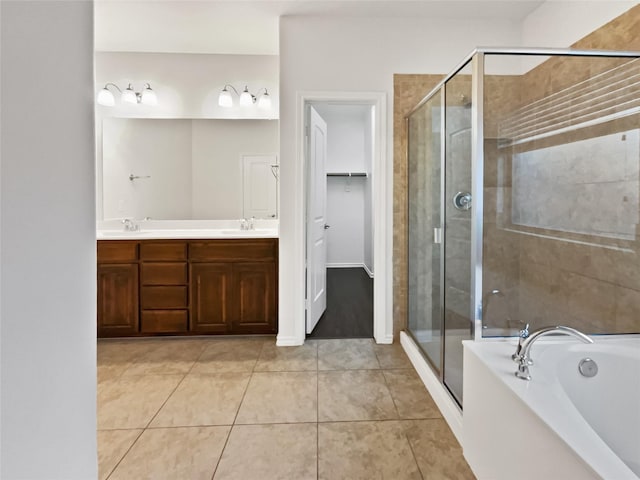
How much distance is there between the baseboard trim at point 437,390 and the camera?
173 centimetres

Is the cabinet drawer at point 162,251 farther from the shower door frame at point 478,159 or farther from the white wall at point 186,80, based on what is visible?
the shower door frame at point 478,159

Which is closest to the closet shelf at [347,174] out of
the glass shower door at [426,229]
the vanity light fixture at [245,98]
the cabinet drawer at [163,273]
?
the vanity light fixture at [245,98]

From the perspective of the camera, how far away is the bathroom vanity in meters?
2.93

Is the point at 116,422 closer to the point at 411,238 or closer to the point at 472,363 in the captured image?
the point at 472,363

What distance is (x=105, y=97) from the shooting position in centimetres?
326

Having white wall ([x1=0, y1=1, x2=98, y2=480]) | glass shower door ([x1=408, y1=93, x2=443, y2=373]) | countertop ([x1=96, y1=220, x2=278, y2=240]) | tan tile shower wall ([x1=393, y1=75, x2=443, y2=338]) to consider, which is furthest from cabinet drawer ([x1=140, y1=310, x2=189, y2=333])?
white wall ([x1=0, y1=1, x2=98, y2=480])

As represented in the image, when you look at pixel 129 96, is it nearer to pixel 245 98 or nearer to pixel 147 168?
pixel 147 168

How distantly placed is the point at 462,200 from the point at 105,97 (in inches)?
129

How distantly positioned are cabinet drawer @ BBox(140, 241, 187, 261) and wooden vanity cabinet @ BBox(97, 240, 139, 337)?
73 millimetres

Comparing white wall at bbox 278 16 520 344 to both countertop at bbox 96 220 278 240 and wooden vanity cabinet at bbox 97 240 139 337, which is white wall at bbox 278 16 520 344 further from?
wooden vanity cabinet at bbox 97 240 139 337

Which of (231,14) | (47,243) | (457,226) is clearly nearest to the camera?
(47,243)

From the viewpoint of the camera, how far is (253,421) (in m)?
1.84

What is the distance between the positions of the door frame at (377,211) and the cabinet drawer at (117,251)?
1.35 meters

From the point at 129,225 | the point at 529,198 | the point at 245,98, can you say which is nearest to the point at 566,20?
the point at 529,198
